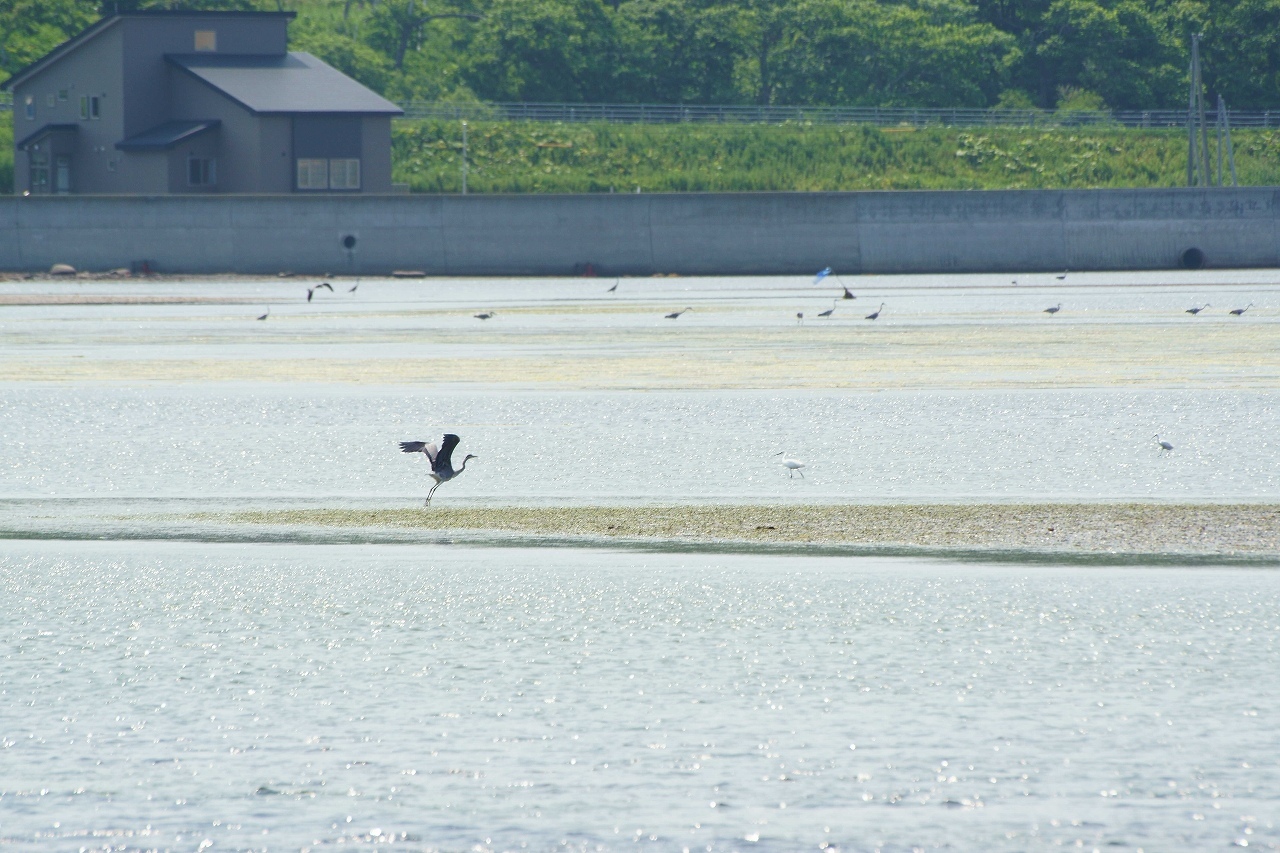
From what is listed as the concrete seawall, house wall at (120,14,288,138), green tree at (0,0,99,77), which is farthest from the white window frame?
green tree at (0,0,99,77)

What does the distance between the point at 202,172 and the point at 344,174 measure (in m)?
4.82

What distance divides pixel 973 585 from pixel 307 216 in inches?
1344

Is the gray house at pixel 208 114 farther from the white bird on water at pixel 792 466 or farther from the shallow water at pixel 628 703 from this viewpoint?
the shallow water at pixel 628 703

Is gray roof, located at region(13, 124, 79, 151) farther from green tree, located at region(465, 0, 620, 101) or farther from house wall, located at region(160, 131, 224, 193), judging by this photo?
green tree, located at region(465, 0, 620, 101)

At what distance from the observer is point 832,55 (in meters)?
88.5

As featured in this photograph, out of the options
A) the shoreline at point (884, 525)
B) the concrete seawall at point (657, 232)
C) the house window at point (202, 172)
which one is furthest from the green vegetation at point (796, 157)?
the shoreline at point (884, 525)

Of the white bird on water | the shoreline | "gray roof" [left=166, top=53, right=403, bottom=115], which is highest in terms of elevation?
"gray roof" [left=166, top=53, right=403, bottom=115]

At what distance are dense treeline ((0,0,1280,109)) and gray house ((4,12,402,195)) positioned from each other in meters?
23.5

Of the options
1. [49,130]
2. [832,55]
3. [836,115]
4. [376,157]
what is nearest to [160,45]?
[49,130]

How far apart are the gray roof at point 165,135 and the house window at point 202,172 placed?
1.07 m

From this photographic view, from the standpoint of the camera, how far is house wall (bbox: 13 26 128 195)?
5858 centimetres

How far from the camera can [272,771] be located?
6246 mm

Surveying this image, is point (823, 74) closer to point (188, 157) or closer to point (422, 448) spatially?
point (188, 157)

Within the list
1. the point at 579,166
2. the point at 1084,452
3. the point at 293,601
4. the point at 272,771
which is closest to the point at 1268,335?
the point at 1084,452
